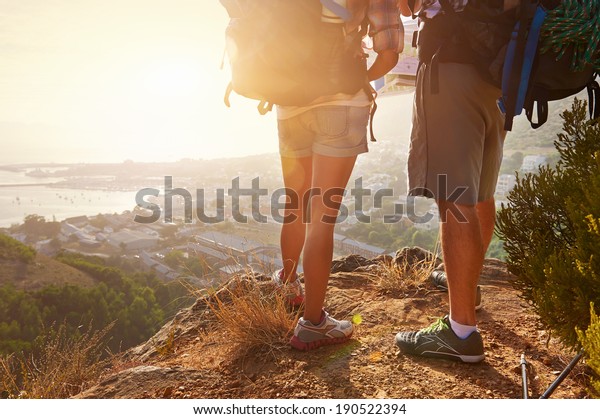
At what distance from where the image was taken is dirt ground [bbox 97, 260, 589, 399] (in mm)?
2102

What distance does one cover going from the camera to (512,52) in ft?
6.21

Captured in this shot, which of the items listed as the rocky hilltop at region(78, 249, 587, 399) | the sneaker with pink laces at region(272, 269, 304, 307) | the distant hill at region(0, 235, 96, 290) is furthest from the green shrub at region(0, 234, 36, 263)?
the sneaker with pink laces at region(272, 269, 304, 307)

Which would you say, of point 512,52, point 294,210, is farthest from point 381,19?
point 294,210

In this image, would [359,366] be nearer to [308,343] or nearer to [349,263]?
[308,343]

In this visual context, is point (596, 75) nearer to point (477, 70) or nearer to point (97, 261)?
point (477, 70)

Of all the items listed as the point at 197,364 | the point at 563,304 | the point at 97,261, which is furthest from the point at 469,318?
the point at 97,261

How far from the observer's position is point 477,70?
205 cm

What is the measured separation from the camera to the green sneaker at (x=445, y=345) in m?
2.23

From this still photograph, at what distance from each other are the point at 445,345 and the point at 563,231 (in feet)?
2.41

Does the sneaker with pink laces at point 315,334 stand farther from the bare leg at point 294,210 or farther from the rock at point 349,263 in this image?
the rock at point 349,263

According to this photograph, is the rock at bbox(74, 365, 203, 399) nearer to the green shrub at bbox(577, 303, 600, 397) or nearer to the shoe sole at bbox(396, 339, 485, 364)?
the shoe sole at bbox(396, 339, 485, 364)

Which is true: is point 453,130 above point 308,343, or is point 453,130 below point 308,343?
above

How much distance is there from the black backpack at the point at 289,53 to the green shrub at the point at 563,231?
97 centimetres
